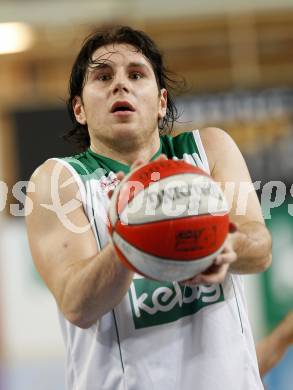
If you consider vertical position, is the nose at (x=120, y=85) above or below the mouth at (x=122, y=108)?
above

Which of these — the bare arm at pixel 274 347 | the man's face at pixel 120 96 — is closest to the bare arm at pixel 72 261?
the man's face at pixel 120 96

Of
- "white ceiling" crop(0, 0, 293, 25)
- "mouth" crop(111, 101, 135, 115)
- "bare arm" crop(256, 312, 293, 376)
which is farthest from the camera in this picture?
"white ceiling" crop(0, 0, 293, 25)

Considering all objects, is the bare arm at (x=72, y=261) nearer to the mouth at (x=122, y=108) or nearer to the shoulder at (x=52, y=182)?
the shoulder at (x=52, y=182)

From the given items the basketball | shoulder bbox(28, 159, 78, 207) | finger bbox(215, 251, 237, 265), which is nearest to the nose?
shoulder bbox(28, 159, 78, 207)

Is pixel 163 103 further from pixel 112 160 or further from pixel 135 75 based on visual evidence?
pixel 112 160

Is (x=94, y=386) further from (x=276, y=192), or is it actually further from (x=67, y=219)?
(x=276, y=192)

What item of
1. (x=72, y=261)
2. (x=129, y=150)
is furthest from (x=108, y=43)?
(x=72, y=261)

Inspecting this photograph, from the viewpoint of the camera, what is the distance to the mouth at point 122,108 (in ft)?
8.52

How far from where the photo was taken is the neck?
2676mm

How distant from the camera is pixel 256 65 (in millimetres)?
9117

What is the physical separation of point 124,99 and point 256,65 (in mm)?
6768

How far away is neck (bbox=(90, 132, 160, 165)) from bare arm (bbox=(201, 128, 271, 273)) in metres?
0.20

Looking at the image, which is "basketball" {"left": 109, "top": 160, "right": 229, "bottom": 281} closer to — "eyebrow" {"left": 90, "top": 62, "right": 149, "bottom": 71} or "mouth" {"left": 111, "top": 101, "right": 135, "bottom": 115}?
"mouth" {"left": 111, "top": 101, "right": 135, "bottom": 115}

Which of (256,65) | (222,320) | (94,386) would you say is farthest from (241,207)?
(256,65)
